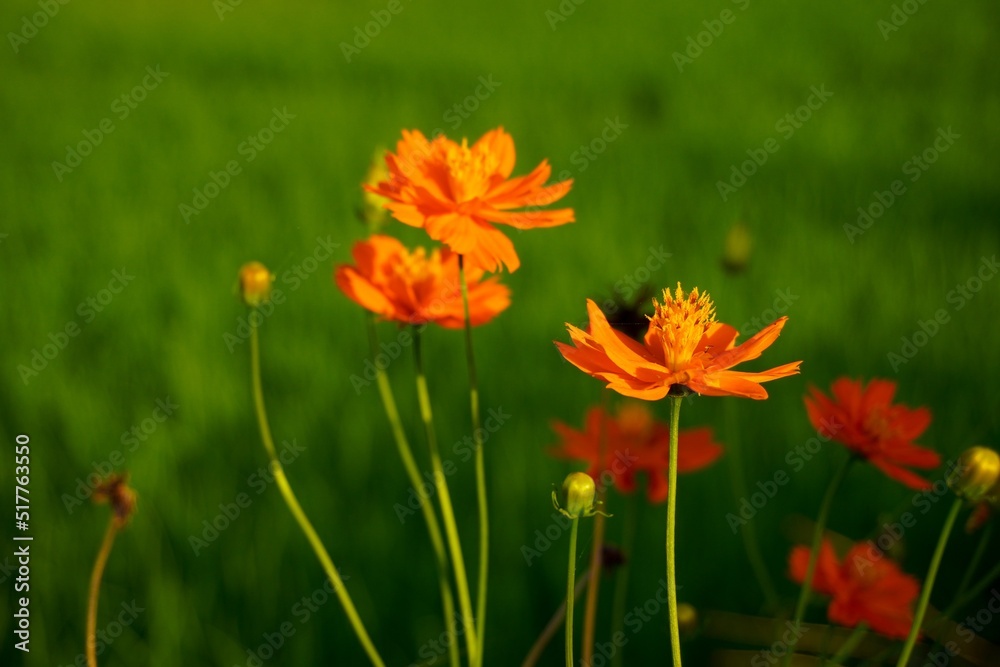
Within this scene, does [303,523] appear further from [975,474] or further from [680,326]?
[975,474]

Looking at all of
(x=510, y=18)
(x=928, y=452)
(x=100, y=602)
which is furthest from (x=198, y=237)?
(x=510, y=18)

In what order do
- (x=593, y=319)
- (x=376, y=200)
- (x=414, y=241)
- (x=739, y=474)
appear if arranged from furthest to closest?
(x=414, y=241)
(x=739, y=474)
(x=376, y=200)
(x=593, y=319)

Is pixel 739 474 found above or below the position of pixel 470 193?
above

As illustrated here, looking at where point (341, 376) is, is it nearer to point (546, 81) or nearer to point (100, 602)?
point (100, 602)

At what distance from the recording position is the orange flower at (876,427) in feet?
2.00

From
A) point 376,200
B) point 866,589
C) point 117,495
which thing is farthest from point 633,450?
point 117,495

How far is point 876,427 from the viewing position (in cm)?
63

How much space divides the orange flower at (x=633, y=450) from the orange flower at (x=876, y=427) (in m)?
0.14

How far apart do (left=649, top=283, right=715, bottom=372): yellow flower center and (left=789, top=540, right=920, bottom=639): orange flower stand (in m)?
0.32

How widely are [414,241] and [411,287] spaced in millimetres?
1222

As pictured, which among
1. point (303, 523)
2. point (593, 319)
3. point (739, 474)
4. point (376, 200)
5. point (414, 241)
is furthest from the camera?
point (414, 241)

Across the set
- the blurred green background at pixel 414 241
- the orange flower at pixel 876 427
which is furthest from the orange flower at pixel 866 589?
the blurred green background at pixel 414 241

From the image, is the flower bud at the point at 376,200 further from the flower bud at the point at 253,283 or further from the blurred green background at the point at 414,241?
the blurred green background at the point at 414,241

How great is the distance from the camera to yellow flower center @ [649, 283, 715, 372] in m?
0.46
